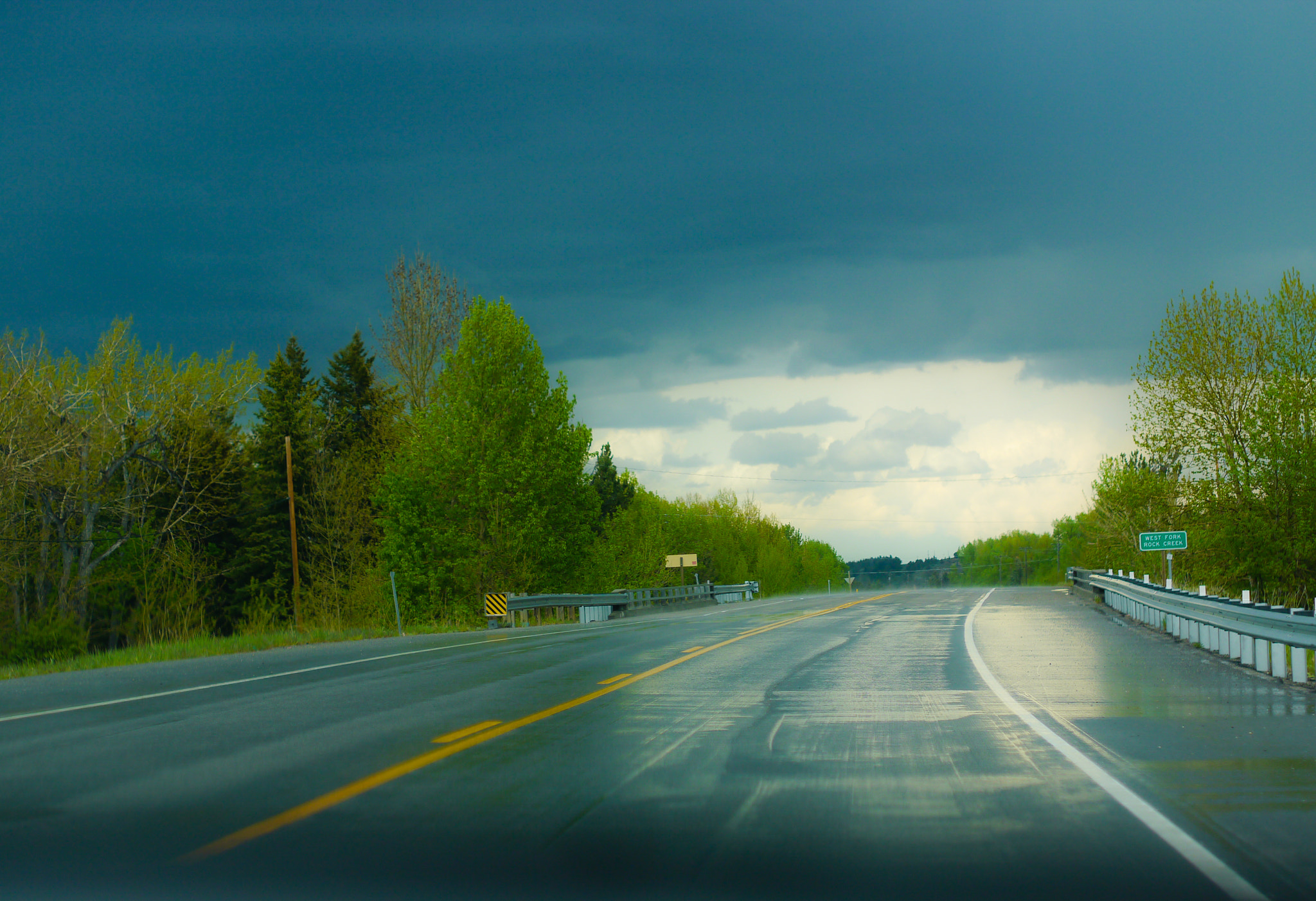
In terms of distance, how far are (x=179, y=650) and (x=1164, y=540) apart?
24.1 meters

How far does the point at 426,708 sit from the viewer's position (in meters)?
11.0

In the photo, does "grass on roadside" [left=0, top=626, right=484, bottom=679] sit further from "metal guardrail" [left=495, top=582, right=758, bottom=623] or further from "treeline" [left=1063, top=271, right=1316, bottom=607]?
"treeline" [left=1063, top=271, right=1316, bottom=607]

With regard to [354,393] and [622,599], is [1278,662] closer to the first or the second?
[622,599]

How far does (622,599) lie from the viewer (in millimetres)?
42438

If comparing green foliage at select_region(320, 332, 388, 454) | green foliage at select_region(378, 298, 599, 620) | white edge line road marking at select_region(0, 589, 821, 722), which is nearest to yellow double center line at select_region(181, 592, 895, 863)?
white edge line road marking at select_region(0, 589, 821, 722)

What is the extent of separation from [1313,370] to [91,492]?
46.8m

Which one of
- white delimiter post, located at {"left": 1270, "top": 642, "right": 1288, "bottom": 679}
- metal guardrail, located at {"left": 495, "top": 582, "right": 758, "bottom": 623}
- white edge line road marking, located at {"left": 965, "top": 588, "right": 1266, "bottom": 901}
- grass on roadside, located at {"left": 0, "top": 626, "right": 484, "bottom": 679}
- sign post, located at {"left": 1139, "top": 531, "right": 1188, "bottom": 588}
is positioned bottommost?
metal guardrail, located at {"left": 495, "top": 582, "right": 758, "bottom": 623}

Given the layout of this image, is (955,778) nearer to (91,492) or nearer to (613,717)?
(613,717)

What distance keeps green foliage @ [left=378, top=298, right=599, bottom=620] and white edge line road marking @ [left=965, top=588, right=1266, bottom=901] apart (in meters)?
42.8

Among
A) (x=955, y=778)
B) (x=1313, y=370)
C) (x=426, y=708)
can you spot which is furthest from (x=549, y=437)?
(x=955, y=778)

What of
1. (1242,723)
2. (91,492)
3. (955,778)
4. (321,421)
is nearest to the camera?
(955,778)

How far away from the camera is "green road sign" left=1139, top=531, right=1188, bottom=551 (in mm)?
29406

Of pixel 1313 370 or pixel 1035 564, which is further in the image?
pixel 1035 564

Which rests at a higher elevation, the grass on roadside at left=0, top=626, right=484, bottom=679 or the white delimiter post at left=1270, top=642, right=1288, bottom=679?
the white delimiter post at left=1270, top=642, right=1288, bottom=679
